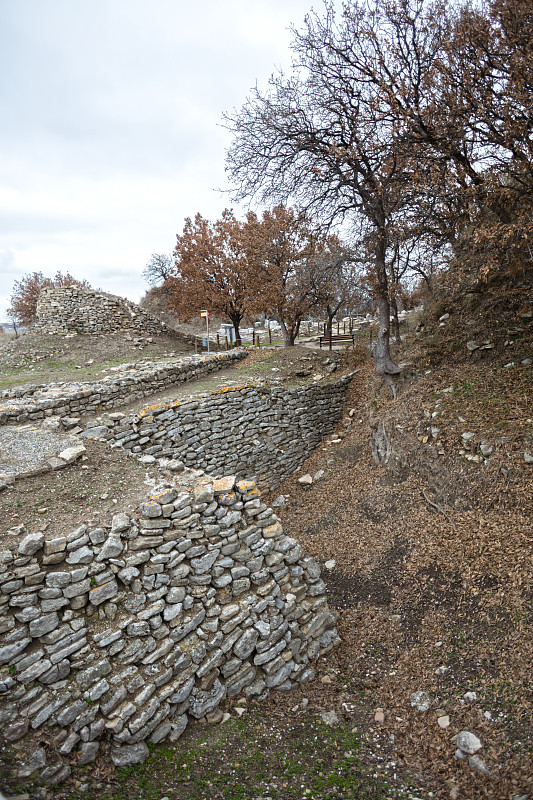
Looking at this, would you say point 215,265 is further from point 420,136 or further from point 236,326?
point 420,136

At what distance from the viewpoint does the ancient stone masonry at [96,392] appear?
29.6ft

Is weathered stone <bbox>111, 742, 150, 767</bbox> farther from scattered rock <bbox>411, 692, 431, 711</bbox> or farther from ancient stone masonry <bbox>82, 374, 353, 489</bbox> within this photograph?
ancient stone masonry <bbox>82, 374, 353, 489</bbox>

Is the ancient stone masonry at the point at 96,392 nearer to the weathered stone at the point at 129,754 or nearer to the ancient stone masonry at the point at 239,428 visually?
the ancient stone masonry at the point at 239,428

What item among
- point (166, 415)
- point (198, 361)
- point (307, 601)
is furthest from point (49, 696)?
point (198, 361)

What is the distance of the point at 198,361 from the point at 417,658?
11213mm

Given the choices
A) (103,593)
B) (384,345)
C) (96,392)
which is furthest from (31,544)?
(384,345)

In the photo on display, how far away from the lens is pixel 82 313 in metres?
19.9

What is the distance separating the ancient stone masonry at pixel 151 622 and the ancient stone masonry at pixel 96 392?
498 cm

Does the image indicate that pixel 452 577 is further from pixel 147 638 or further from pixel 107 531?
pixel 107 531

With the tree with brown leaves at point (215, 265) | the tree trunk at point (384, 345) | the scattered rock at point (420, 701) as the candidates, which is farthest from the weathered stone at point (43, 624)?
the tree with brown leaves at point (215, 265)

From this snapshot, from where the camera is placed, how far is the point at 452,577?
245 inches

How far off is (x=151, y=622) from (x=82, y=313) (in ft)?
60.6

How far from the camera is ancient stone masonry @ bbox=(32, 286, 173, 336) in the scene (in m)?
19.7

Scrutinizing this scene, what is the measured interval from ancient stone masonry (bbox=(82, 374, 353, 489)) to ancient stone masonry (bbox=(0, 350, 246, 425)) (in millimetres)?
1000
